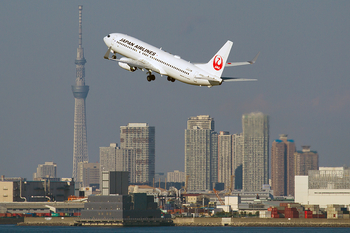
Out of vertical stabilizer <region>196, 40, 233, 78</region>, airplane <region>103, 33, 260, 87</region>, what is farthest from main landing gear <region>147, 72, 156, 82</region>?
vertical stabilizer <region>196, 40, 233, 78</region>

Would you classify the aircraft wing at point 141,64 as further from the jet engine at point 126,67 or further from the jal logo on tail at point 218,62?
the jal logo on tail at point 218,62

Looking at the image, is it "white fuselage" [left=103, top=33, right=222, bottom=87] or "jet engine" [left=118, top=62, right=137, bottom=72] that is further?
"jet engine" [left=118, top=62, right=137, bottom=72]

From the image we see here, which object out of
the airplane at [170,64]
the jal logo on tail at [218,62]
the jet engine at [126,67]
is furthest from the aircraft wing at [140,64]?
the jal logo on tail at [218,62]

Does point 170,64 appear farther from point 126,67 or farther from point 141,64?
point 126,67

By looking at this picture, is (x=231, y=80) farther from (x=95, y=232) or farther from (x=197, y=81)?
(x=95, y=232)

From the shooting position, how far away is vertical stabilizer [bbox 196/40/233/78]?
318ft

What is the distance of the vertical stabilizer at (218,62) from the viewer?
9690cm

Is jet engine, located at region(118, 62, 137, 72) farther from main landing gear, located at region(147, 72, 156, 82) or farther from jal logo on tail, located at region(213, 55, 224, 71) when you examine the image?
jal logo on tail, located at region(213, 55, 224, 71)

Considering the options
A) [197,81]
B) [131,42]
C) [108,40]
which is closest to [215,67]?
[197,81]

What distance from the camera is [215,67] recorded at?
319 ft

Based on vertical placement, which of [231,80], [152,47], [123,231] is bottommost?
[123,231]

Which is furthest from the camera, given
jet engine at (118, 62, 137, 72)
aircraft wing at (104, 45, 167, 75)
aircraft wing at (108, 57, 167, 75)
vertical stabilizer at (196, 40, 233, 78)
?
jet engine at (118, 62, 137, 72)

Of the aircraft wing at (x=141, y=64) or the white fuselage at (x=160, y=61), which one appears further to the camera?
the aircraft wing at (x=141, y=64)

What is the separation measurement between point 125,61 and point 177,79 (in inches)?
385
